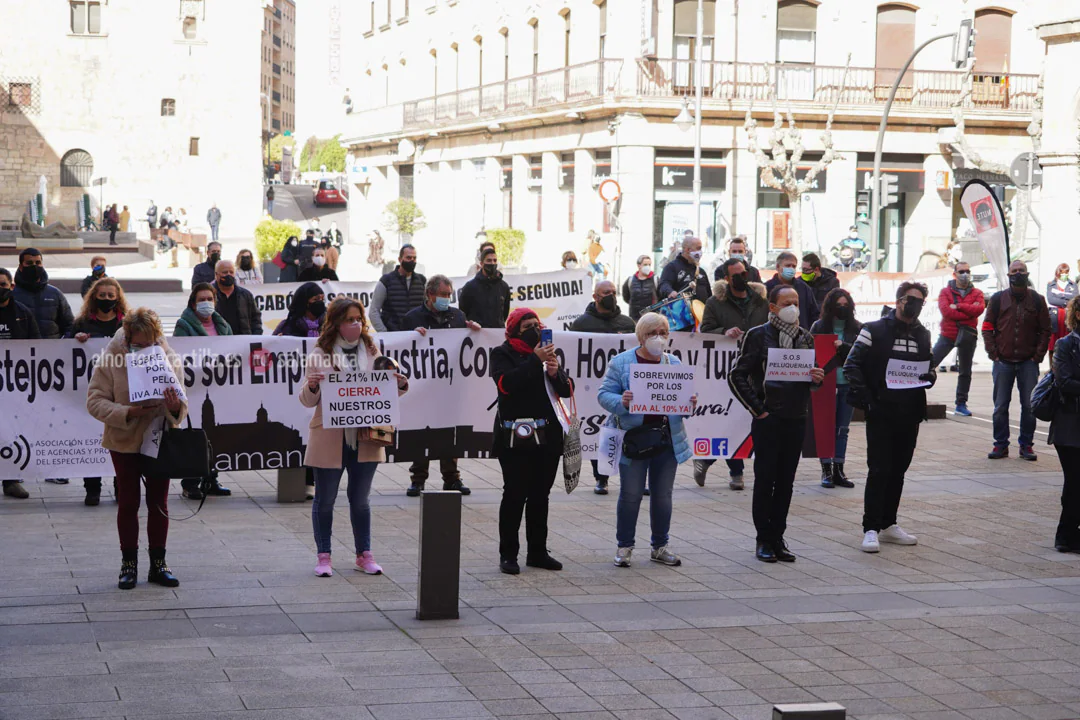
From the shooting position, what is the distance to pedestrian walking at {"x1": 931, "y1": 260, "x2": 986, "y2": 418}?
57.5 ft

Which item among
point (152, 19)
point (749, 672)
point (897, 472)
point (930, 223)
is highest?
point (152, 19)

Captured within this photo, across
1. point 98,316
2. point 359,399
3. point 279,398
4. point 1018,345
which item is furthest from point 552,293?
point 359,399

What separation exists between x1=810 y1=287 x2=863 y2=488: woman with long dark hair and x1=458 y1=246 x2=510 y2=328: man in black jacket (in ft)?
10.5

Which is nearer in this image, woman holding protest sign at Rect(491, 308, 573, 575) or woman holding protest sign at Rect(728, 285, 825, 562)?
woman holding protest sign at Rect(491, 308, 573, 575)

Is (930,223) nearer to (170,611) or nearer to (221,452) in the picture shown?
(221,452)

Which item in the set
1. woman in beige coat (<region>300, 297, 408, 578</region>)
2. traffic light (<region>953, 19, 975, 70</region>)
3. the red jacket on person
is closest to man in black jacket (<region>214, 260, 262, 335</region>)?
woman in beige coat (<region>300, 297, 408, 578</region>)

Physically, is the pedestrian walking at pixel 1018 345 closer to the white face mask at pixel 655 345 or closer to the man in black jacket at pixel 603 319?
the man in black jacket at pixel 603 319

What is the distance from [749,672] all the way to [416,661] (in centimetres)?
168

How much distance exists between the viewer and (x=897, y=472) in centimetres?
1042

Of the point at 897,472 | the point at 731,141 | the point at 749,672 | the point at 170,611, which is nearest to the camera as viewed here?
the point at 749,672

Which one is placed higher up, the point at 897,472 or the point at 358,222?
the point at 358,222

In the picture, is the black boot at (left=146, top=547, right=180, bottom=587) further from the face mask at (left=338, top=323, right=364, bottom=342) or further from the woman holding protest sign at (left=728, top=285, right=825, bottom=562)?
the woman holding protest sign at (left=728, top=285, right=825, bottom=562)

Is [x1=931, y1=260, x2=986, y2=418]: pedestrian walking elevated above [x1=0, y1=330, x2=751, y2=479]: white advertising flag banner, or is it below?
above

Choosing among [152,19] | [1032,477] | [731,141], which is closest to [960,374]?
[1032,477]
